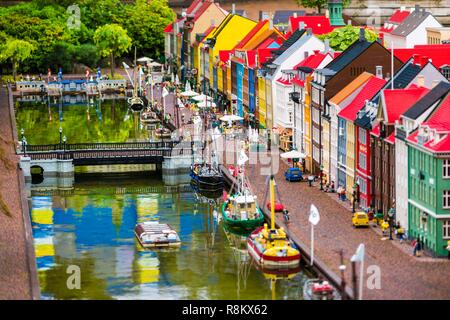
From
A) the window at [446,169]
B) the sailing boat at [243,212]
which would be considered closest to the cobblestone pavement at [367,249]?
the sailing boat at [243,212]

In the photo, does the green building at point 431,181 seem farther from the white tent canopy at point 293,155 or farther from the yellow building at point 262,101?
the yellow building at point 262,101

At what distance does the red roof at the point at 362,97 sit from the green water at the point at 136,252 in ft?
29.1

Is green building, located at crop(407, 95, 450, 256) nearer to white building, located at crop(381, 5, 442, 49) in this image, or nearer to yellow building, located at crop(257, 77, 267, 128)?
yellow building, located at crop(257, 77, 267, 128)

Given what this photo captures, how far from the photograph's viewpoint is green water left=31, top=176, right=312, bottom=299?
69.7m

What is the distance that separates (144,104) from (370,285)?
7961 centimetres

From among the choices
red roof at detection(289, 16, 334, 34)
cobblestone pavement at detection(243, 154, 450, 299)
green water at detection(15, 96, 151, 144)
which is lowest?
green water at detection(15, 96, 151, 144)

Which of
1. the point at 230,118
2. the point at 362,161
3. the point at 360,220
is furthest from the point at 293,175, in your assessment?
the point at 230,118

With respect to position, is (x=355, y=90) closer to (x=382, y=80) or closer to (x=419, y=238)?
(x=382, y=80)

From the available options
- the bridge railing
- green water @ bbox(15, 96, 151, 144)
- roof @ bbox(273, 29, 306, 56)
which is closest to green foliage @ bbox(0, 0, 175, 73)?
green water @ bbox(15, 96, 151, 144)

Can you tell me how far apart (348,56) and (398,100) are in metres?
17.6

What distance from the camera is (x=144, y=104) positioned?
475 ft

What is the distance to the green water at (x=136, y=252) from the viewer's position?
69688 millimetres

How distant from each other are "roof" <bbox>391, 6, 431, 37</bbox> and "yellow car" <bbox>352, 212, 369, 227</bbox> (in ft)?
187

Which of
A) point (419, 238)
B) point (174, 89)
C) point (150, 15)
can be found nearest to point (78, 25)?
point (150, 15)
